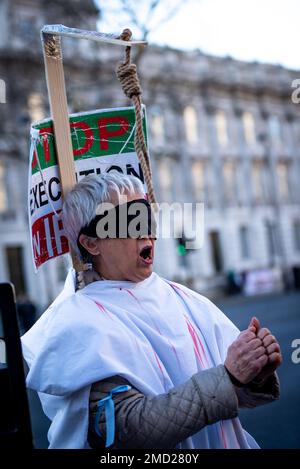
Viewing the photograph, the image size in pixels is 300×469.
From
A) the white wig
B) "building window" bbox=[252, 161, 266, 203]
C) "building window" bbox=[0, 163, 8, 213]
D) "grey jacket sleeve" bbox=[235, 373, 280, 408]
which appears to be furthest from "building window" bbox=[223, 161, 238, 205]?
"grey jacket sleeve" bbox=[235, 373, 280, 408]

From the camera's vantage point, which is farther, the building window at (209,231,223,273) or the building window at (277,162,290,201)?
the building window at (277,162,290,201)

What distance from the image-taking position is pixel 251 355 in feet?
5.00

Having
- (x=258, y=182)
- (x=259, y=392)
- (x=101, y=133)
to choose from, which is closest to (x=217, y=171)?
(x=258, y=182)

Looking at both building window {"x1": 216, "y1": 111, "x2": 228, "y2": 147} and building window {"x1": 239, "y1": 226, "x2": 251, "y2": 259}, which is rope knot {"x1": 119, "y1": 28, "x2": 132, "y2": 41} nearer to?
building window {"x1": 239, "y1": 226, "x2": 251, "y2": 259}

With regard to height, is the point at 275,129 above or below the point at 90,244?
above

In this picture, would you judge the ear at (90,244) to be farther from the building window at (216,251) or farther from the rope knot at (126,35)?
the building window at (216,251)

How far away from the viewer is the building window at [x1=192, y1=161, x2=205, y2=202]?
36366 millimetres

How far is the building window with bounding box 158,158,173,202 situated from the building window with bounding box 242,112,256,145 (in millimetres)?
7512

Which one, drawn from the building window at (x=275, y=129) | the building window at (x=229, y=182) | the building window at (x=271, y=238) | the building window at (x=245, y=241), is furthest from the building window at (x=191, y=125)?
the building window at (x=271, y=238)

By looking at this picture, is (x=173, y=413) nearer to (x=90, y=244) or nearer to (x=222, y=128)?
(x=90, y=244)

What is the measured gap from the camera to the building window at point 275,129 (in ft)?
136

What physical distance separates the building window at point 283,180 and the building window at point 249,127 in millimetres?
2861

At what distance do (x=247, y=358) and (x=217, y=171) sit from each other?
120 feet
